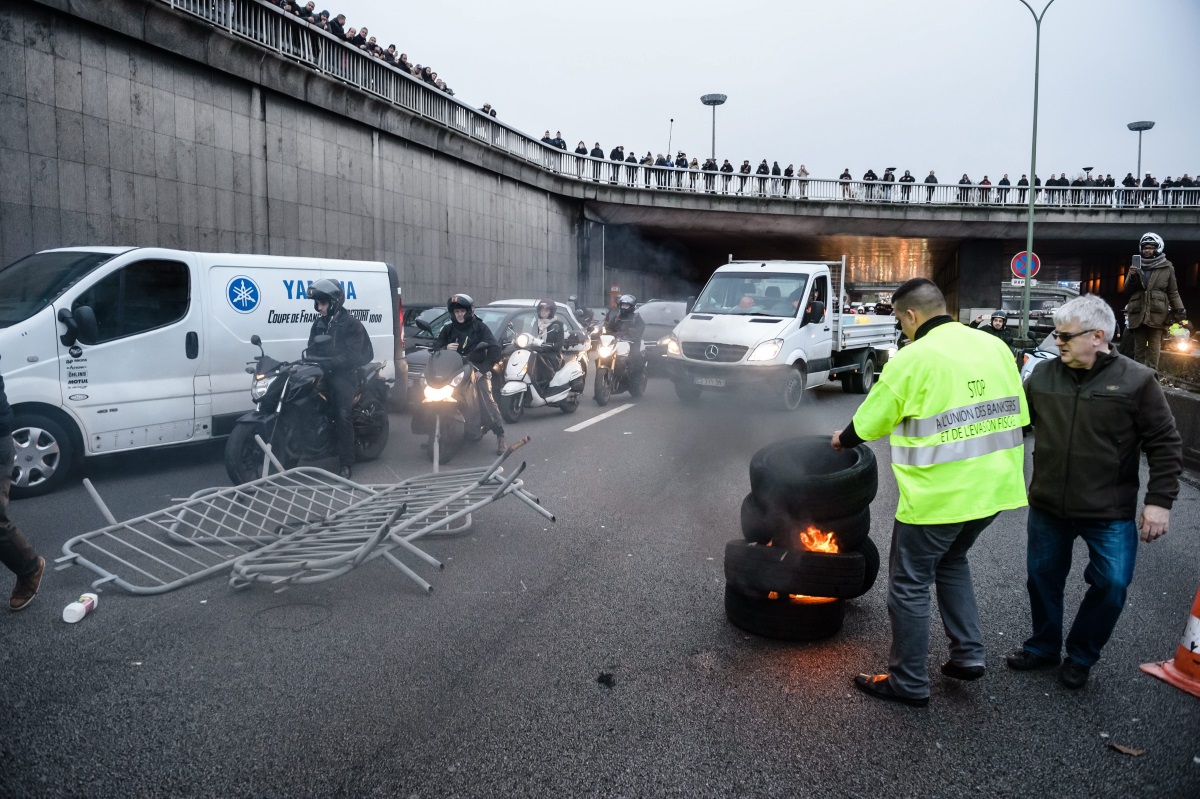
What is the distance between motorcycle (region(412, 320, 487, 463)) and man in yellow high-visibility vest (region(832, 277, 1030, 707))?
224 inches

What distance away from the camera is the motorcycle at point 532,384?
11.2 metres

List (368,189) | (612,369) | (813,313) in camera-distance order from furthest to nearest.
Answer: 1. (368,189)
2. (612,369)
3. (813,313)

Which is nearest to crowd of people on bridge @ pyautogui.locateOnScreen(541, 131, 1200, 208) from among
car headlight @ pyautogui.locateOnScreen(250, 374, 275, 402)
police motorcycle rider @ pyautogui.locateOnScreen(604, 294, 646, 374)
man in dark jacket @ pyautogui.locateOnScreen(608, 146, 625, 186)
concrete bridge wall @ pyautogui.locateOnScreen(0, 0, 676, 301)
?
man in dark jacket @ pyautogui.locateOnScreen(608, 146, 625, 186)

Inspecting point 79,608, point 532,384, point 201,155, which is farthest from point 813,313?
point 201,155

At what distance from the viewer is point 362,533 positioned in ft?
16.8

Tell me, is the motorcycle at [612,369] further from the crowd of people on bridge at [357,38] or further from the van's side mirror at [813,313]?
the crowd of people on bridge at [357,38]

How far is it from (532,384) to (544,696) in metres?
8.21

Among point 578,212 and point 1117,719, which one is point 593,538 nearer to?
point 1117,719

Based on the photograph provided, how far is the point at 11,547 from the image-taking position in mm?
4434

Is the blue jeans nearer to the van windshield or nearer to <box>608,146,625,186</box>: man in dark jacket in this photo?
the van windshield

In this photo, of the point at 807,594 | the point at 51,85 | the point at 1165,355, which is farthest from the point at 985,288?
the point at 807,594

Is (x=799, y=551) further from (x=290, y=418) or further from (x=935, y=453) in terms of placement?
(x=290, y=418)

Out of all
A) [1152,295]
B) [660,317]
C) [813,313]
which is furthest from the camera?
[660,317]

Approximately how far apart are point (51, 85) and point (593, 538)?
1284cm
